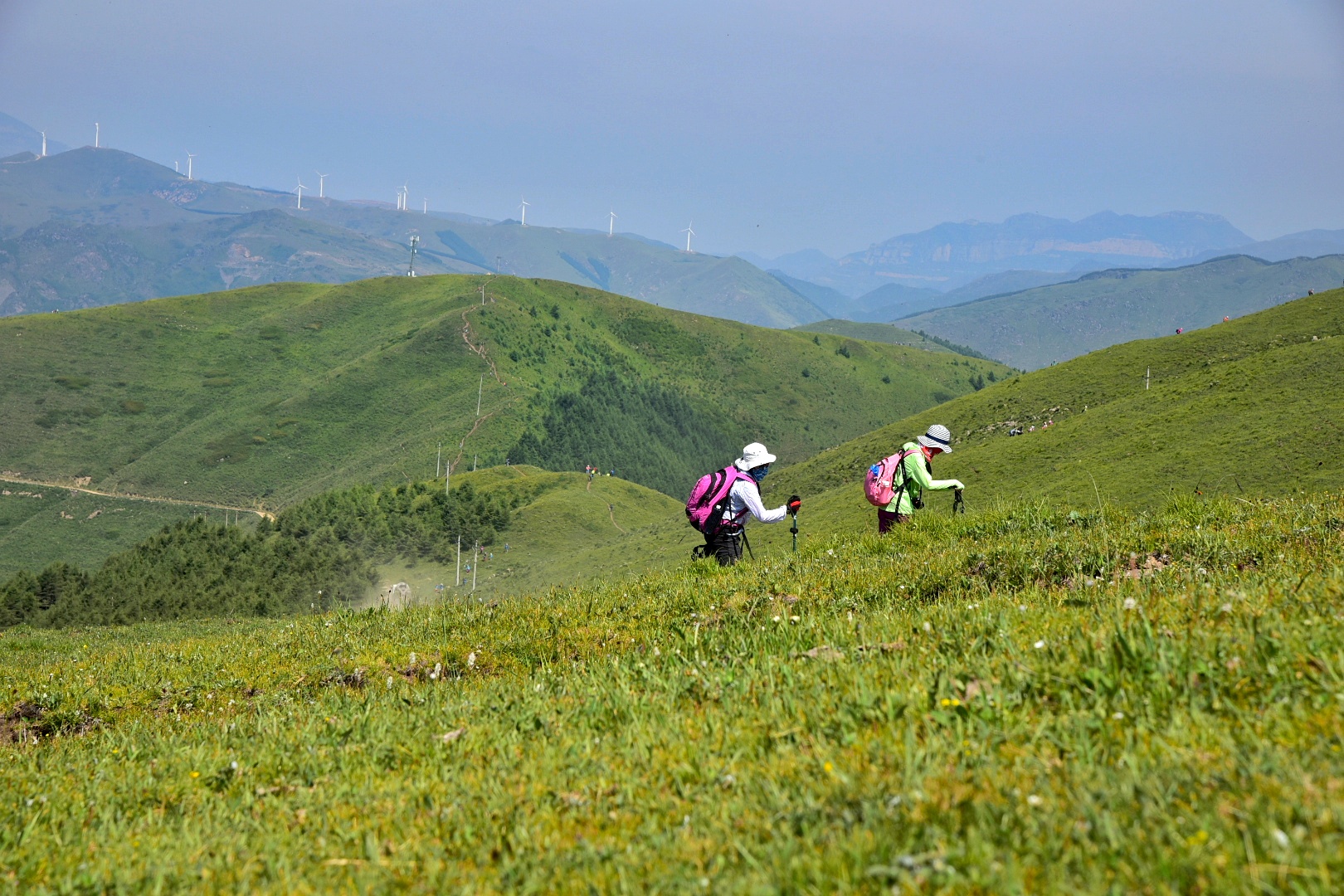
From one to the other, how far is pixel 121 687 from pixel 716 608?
754 centimetres

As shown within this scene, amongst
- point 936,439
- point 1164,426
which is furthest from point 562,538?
point 936,439

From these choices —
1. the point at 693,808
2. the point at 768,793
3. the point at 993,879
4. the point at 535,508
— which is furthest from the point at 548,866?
the point at 535,508

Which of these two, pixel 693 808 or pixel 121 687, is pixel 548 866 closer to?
pixel 693 808

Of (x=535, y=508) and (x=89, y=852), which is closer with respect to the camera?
(x=89, y=852)

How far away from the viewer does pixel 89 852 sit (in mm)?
5031

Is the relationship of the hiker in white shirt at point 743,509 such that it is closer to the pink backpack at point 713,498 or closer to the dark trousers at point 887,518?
the pink backpack at point 713,498

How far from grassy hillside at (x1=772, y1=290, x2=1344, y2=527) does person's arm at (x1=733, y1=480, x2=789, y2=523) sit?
9.54 m

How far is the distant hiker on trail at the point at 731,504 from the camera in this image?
13.8m

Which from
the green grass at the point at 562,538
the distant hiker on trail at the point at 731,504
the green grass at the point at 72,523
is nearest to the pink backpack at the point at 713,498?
the distant hiker on trail at the point at 731,504

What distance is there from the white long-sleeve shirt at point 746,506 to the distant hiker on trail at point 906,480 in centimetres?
238

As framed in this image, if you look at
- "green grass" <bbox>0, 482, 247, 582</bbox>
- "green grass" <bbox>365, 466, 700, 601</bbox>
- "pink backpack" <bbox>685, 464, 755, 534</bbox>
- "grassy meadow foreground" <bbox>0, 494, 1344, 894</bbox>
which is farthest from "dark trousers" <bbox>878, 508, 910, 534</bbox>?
"green grass" <bbox>0, 482, 247, 582</bbox>

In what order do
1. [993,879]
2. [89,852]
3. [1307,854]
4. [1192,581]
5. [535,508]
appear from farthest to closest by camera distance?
[535,508] → [1192,581] → [89,852] → [993,879] → [1307,854]

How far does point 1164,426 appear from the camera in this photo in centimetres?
4566

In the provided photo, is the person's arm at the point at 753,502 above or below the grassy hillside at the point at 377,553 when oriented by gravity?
above
